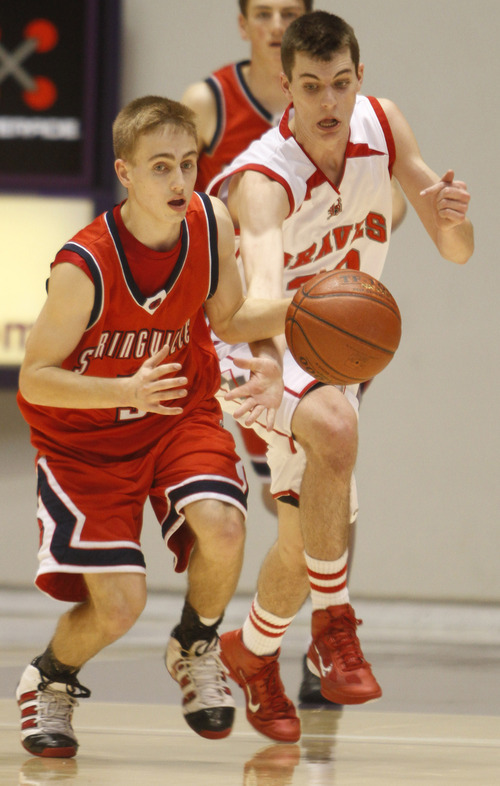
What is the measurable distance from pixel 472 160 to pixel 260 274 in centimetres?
280

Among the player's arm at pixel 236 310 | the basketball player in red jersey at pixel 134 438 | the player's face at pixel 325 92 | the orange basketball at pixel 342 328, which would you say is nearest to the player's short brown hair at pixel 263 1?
the player's face at pixel 325 92

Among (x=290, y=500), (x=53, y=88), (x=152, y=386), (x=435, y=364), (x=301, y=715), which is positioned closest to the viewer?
(x=152, y=386)

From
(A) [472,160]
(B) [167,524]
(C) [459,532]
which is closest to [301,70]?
(B) [167,524]

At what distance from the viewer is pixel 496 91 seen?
5.79m

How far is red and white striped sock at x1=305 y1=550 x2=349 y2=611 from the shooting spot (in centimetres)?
319

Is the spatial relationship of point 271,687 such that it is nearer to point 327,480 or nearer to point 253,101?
point 327,480

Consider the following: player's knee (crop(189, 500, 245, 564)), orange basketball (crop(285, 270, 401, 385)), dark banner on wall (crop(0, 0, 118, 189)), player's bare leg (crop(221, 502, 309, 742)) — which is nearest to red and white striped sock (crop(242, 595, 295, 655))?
player's bare leg (crop(221, 502, 309, 742))

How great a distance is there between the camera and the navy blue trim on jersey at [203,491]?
3.04m

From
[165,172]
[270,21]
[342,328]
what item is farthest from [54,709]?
[270,21]

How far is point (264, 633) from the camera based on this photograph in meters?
3.56

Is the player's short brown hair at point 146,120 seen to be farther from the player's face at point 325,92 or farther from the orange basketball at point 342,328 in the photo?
the orange basketball at point 342,328

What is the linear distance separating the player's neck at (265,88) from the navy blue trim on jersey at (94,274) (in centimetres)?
200

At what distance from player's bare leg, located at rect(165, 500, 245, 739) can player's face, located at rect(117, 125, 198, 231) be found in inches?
29.9

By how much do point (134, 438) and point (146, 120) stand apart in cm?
83
